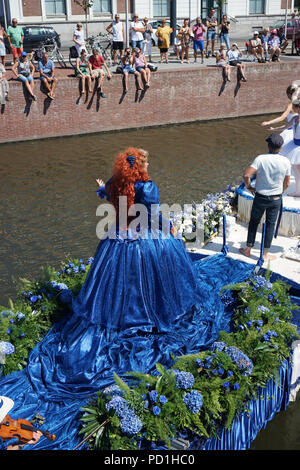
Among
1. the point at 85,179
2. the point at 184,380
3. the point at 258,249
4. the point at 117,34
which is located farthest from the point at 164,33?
the point at 184,380

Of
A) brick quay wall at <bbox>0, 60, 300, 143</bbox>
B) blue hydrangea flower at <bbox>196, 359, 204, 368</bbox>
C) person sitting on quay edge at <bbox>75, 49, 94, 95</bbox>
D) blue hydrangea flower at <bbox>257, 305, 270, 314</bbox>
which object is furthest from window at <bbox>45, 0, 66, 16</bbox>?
blue hydrangea flower at <bbox>196, 359, 204, 368</bbox>

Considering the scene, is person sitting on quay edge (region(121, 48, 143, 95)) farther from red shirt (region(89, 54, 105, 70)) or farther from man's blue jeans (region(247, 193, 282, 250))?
man's blue jeans (region(247, 193, 282, 250))

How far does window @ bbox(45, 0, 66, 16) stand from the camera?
96.0 ft

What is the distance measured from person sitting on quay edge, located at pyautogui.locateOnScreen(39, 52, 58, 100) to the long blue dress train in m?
12.2

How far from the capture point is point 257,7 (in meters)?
35.2

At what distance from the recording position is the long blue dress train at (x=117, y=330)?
4.52m

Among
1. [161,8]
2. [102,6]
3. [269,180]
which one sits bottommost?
[269,180]

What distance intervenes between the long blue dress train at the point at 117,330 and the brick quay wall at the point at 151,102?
39.8 feet

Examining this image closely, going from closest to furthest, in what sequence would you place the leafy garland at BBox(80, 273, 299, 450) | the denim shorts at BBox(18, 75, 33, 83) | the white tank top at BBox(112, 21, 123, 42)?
1. the leafy garland at BBox(80, 273, 299, 450)
2. the denim shorts at BBox(18, 75, 33, 83)
3. the white tank top at BBox(112, 21, 123, 42)

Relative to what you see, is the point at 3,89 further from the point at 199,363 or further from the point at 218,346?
the point at 199,363

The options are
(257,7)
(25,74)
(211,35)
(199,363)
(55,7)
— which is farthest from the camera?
(257,7)

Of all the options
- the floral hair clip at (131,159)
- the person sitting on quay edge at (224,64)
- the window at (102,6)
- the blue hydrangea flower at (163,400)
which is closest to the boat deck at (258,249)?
the floral hair clip at (131,159)

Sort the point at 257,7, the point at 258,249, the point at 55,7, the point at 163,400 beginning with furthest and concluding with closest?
the point at 257,7
the point at 55,7
the point at 258,249
the point at 163,400

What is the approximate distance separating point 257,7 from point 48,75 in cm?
2425
